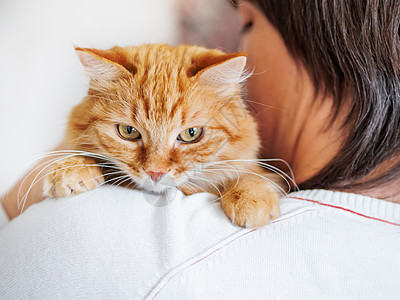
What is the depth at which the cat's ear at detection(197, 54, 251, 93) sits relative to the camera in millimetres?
914

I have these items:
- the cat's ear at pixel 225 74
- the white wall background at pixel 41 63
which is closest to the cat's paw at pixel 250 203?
the cat's ear at pixel 225 74

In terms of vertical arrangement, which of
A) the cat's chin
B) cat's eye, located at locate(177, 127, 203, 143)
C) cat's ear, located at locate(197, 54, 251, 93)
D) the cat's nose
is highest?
cat's ear, located at locate(197, 54, 251, 93)

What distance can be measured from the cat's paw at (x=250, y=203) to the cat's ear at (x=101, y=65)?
18.9 inches

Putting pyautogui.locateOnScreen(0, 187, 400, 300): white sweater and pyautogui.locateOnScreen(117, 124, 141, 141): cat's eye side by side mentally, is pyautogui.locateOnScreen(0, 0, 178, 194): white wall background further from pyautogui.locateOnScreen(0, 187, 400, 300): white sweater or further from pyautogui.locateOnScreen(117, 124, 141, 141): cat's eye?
pyautogui.locateOnScreen(0, 187, 400, 300): white sweater

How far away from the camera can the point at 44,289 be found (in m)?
0.70

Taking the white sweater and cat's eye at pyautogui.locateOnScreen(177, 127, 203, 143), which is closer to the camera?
the white sweater

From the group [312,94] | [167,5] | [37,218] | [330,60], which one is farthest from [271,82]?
[37,218]

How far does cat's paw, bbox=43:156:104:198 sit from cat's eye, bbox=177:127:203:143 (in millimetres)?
271

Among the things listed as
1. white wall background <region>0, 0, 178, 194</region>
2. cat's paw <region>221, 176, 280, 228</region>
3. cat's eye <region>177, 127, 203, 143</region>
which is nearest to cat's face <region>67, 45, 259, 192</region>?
cat's eye <region>177, 127, 203, 143</region>

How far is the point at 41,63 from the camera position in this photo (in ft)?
4.13

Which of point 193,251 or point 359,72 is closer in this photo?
point 193,251

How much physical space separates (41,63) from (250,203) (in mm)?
956

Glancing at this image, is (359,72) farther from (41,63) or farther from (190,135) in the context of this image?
(41,63)

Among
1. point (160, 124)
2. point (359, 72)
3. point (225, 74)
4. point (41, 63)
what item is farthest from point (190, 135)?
point (41, 63)
